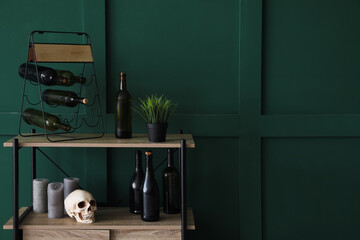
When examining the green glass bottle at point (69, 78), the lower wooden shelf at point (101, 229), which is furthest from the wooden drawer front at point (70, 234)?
the green glass bottle at point (69, 78)

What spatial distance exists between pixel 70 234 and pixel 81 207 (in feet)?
0.45

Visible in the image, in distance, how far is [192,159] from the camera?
239 centimetres

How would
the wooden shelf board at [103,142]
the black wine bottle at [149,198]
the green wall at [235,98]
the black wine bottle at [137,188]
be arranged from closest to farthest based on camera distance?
the wooden shelf board at [103,142] → the black wine bottle at [149,198] → the black wine bottle at [137,188] → the green wall at [235,98]

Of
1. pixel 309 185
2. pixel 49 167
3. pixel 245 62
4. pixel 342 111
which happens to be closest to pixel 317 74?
pixel 342 111

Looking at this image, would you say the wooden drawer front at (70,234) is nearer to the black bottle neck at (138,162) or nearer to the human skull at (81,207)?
the human skull at (81,207)

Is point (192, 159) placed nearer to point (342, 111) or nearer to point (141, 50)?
point (141, 50)

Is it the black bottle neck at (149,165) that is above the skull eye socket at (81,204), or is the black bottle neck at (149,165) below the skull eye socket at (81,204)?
above

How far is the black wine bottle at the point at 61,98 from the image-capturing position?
2078mm

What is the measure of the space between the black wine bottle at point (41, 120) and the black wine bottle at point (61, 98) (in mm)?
73

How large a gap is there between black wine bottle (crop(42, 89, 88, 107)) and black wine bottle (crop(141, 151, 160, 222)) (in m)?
0.45

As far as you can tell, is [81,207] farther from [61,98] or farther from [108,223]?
[61,98]

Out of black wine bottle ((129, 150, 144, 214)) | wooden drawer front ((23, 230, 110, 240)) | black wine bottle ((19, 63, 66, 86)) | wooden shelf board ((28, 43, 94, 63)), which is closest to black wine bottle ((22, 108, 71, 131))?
black wine bottle ((19, 63, 66, 86))

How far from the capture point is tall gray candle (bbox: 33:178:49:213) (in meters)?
2.14

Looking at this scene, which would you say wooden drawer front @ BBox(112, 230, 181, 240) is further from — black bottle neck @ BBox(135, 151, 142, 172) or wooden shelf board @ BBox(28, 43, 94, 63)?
wooden shelf board @ BBox(28, 43, 94, 63)
